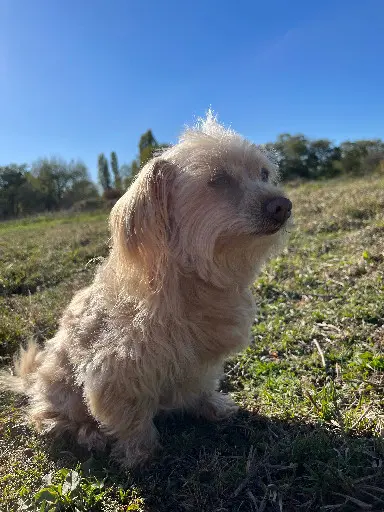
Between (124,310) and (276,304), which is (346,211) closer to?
(276,304)

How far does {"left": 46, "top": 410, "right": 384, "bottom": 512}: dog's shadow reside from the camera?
191 cm

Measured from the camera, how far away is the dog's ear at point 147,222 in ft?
6.89

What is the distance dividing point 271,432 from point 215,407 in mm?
467

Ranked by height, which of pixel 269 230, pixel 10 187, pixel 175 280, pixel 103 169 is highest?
pixel 103 169

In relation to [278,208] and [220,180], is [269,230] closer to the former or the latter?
[278,208]

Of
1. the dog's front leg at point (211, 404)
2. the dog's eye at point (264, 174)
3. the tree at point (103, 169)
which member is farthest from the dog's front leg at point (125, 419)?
the tree at point (103, 169)

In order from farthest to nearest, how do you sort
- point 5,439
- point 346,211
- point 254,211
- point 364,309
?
point 346,211, point 364,309, point 5,439, point 254,211

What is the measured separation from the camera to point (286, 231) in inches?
93.8

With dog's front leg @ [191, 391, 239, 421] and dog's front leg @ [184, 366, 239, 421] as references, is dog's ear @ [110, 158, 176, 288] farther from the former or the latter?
dog's front leg @ [191, 391, 239, 421]

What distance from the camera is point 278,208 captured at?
2076mm

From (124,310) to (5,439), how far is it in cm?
138

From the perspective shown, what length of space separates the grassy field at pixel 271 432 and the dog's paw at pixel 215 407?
0.06m

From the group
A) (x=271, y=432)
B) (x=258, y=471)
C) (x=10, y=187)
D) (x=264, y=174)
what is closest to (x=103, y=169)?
(x=10, y=187)

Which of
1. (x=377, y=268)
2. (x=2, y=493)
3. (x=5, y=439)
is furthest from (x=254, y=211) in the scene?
(x=377, y=268)
